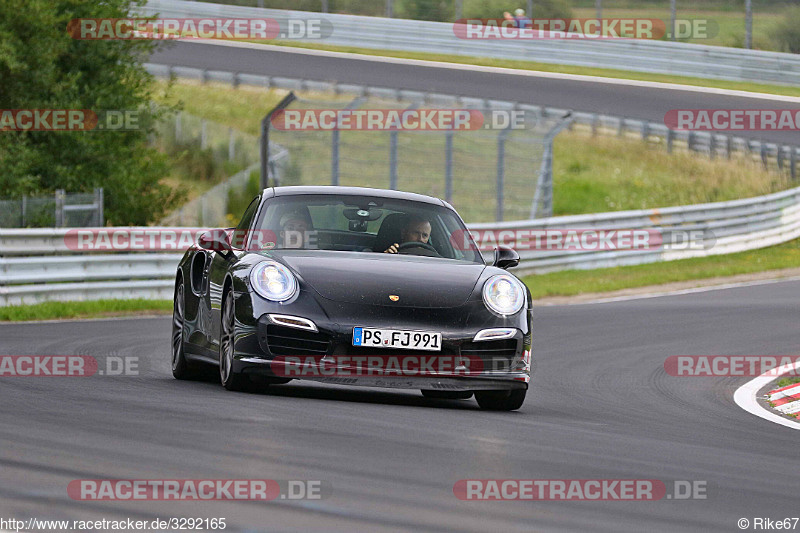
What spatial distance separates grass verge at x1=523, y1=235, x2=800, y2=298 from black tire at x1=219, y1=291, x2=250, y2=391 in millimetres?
12078

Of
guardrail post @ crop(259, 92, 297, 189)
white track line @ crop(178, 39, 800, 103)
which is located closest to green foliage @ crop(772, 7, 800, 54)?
white track line @ crop(178, 39, 800, 103)

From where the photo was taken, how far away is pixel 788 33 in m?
40.5

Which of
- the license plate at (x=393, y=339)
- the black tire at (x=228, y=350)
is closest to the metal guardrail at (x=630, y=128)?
the black tire at (x=228, y=350)

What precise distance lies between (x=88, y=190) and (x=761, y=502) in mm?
17397

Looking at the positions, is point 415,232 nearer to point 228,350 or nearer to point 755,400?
point 228,350

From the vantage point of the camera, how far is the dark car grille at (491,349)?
28.3ft

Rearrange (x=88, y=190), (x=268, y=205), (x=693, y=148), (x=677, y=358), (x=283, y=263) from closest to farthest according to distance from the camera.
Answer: (x=283, y=263)
(x=268, y=205)
(x=677, y=358)
(x=88, y=190)
(x=693, y=148)

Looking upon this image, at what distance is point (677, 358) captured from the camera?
13664 mm

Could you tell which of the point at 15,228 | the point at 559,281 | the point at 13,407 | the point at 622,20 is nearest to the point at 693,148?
the point at 622,20

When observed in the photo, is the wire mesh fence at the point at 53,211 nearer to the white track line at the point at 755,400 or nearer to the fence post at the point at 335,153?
the fence post at the point at 335,153

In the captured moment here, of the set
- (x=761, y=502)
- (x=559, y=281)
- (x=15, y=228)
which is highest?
(x=761, y=502)

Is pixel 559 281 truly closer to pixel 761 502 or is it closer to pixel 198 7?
pixel 761 502

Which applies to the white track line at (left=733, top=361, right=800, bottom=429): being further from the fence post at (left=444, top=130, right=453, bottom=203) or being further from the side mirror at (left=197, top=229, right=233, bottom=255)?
the fence post at (left=444, top=130, right=453, bottom=203)

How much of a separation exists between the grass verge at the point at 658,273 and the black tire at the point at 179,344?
1069 cm
